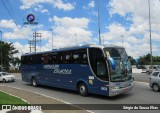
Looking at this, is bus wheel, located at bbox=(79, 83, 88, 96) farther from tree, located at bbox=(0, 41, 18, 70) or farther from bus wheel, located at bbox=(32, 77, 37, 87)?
tree, located at bbox=(0, 41, 18, 70)

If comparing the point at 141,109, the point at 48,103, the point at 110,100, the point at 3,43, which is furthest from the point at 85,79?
the point at 3,43

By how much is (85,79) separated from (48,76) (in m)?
5.88

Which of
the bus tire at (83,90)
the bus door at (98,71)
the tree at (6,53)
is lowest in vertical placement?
the bus tire at (83,90)

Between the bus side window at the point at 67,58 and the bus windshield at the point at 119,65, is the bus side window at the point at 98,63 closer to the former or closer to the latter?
the bus windshield at the point at 119,65

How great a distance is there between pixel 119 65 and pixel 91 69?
74.0 inches

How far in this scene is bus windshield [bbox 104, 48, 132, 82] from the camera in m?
17.1

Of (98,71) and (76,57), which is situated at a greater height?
(76,57)

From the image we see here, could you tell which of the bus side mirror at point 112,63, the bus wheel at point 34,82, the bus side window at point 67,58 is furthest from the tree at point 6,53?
the bus side mirror at point 112,63

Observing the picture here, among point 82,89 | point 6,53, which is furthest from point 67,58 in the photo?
point 6,53

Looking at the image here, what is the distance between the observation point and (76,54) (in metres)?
19.8

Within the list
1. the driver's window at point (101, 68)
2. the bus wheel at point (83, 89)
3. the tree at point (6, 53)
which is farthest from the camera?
the tree at point (6, 53)

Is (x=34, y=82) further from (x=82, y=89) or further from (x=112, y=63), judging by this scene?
(x=112, y=63)

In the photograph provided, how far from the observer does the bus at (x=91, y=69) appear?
56.1ft

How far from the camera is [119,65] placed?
17.5 metres
